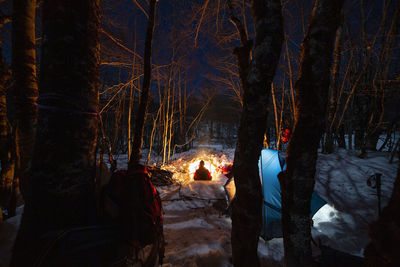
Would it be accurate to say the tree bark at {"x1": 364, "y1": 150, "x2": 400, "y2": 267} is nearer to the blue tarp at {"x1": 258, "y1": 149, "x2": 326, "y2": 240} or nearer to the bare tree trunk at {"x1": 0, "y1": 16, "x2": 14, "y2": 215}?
the blue tarp at {"x1": 258, "y1": 149, "x2": 326, "y2": 240}

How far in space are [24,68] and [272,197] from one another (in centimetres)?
620

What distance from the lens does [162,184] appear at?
6.68m

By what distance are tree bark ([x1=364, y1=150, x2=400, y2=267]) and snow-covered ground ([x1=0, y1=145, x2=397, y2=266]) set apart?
232cm

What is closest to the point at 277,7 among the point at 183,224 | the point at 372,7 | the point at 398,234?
the point at 398,234

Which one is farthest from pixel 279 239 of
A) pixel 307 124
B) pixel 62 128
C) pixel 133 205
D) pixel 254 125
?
pixel 62 128

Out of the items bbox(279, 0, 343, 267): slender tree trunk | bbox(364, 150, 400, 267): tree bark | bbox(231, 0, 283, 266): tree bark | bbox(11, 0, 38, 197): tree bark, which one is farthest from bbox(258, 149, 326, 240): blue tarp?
bbox(11, 0, 38, 197): tree bark

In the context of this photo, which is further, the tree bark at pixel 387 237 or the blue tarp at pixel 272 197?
the blue tarp at pixel 272 197

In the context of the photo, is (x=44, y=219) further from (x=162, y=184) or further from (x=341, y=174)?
(x=341, y=174)

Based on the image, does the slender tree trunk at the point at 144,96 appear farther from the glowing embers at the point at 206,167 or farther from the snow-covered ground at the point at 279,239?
the glowing embers at the point at 206,167

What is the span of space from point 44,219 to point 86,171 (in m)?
0.39

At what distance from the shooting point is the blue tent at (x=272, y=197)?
3.59 meters

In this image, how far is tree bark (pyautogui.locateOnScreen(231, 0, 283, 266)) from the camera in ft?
5.98

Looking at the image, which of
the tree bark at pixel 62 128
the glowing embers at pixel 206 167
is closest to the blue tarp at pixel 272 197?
the tree bark at pixel 62 128

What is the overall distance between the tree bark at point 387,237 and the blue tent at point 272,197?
9.62 ft
